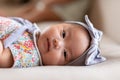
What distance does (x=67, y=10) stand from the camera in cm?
197

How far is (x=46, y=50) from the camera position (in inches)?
42.2

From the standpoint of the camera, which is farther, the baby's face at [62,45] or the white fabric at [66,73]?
the baby's face at [62,45]

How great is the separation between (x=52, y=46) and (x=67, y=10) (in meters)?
0.94

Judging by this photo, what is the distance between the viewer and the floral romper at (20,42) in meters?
1.02

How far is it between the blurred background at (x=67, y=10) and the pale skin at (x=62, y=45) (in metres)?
0.55

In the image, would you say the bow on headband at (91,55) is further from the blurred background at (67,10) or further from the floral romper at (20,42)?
the blurred background at (67,10)

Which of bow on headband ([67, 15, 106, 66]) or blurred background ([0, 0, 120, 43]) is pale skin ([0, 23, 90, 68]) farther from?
blurred background ([0, 0, 120, 43])

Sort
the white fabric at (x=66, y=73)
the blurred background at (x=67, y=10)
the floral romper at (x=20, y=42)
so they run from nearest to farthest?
1. the white fabric at (x=66, y=73)
2. the floral romper at (x=20, y=42)
3. the blurred background at (x=67, y=10)

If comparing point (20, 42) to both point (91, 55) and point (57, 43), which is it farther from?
point (91, 55)

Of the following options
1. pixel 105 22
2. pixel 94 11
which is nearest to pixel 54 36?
pixel 105 22

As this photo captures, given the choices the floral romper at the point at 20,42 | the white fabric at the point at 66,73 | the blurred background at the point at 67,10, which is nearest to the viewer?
the white fabric at the point at 66,73

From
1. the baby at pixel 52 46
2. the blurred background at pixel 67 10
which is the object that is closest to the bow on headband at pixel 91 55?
the baby at pixel 52 46

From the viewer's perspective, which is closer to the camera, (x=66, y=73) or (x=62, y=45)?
(x=66, y=73)

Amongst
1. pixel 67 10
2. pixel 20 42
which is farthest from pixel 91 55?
pixel 67 10
